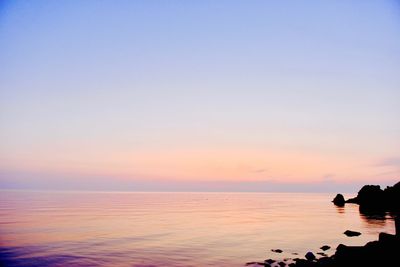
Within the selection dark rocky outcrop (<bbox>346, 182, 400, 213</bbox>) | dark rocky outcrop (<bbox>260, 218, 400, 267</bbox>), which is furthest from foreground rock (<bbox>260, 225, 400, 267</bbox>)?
dark rocky outcrop (<bbox>346, 182, 400, 213</bbox>)

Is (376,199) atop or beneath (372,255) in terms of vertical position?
beneath

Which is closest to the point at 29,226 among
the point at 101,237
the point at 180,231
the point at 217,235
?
the point at 101,237

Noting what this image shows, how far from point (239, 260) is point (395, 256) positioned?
17.2 meters

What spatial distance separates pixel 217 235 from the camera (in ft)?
197

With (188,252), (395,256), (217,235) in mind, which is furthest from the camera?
(217,235)

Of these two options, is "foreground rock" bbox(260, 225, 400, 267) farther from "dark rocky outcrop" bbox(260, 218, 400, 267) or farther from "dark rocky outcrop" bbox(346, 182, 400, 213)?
"dark rocky outcrop" bbox(346, 182, 400, 213)

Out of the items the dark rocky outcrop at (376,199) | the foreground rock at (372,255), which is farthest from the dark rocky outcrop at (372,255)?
the dark rocky outcrop at (376,199)

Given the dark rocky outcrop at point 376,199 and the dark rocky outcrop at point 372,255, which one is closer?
the dark rocky outcrop at point 372,255

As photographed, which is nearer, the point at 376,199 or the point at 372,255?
the point at 372,255

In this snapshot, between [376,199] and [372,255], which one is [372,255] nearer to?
[372,255]

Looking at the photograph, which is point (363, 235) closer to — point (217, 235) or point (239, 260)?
point (217, 235)

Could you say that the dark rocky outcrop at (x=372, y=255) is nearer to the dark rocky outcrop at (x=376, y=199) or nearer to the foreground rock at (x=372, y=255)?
the foreground rock at (x=372, y=255)

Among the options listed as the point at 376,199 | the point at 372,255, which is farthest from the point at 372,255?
the point at 376,199

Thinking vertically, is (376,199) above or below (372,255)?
below
